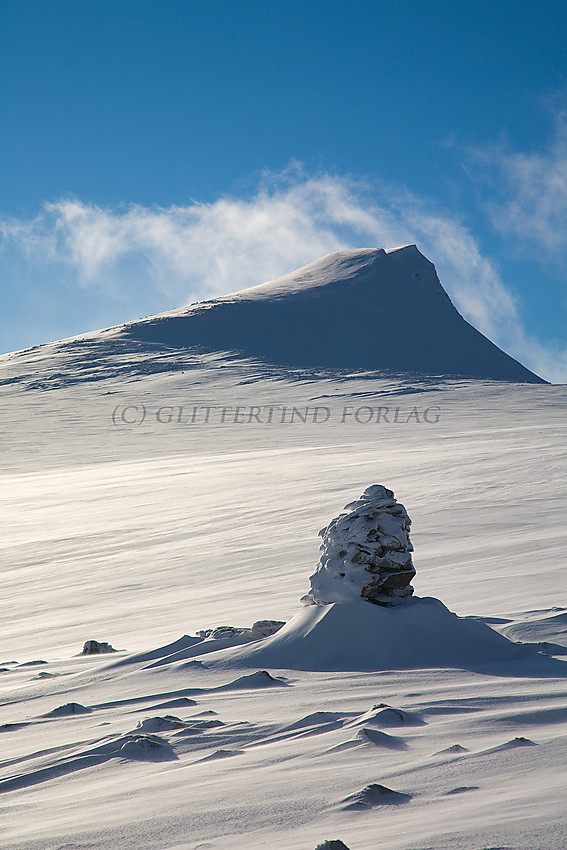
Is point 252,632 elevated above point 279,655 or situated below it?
above

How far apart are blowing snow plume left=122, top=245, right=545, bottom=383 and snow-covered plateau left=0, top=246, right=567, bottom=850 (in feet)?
134

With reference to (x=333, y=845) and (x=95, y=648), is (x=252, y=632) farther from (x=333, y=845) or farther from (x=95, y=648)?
(x=333, y=845)

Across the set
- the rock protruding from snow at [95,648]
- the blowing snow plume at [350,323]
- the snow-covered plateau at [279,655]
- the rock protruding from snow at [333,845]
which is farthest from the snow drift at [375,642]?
the blowing snow plume at [350,323]

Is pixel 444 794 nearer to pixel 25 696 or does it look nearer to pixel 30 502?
pixel 25 696

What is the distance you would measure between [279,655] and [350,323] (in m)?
84.3

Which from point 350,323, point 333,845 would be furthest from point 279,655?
point 350,323

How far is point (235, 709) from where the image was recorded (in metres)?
4.05

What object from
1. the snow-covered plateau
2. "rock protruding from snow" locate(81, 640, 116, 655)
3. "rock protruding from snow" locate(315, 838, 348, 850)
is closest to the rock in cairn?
the snow-covered plateau

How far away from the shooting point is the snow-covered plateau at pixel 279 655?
8.38ft

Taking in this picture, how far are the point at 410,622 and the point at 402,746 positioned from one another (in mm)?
2086

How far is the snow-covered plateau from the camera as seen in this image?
255cm

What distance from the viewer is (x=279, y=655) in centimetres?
499

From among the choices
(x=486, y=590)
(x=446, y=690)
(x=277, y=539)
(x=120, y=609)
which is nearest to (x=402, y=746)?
(x=446, y=690)

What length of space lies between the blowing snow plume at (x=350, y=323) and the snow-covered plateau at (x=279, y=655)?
Answer: 4093 cm
